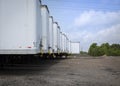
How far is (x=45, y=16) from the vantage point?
20.3 m

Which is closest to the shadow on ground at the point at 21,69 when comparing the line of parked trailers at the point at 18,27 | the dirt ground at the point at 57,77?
the dirt ground at the point at 57,77

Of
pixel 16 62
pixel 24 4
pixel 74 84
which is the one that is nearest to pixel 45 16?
pixel 16 62

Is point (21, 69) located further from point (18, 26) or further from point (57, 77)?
point (18, 26)

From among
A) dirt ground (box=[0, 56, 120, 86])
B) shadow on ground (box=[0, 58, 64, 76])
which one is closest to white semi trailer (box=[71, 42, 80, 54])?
shadow on ground (box=[0, 58, 64, 76])

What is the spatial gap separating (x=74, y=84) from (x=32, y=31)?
3830 millimetres

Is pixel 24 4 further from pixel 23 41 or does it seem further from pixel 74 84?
pixel 74 84

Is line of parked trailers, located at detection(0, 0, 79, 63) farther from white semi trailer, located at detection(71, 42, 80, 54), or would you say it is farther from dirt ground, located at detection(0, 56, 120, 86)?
white semi trailer, located at detection(71, 42, 80, 54)

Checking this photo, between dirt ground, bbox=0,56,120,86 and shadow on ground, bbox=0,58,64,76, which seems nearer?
dirt ground, bbox=0,56,120,86

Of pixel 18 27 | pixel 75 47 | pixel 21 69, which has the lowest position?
pixel 21 69

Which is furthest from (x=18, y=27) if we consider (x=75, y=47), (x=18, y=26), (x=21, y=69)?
(x=75, y=47)

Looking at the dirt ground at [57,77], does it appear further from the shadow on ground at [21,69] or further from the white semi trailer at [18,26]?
the white semi trailer at [18,26]

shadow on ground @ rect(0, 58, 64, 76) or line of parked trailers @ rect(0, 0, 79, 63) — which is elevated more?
line of parked trailers @ rect(0, 0, 79, 63)

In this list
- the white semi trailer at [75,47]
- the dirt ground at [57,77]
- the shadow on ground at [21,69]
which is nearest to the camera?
the dirt ground at [57,77]

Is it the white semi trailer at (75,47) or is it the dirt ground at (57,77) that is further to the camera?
the white semi trailer at (75,47)
